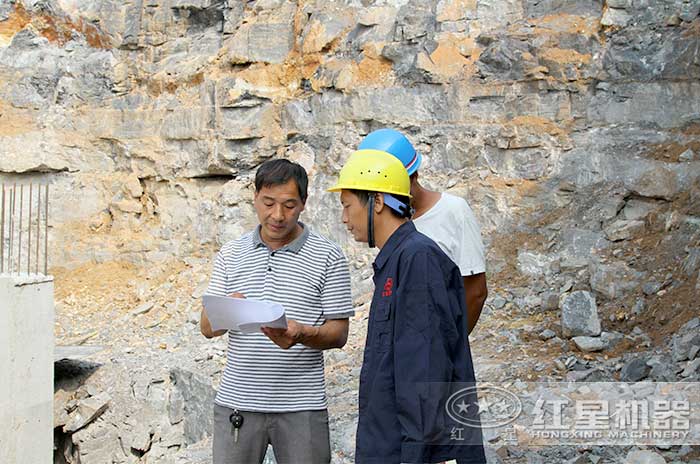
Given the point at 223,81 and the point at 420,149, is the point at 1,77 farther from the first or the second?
the point at 420,149

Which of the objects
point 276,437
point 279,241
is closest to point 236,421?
point 276,437

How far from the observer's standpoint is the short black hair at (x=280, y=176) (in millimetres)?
3723

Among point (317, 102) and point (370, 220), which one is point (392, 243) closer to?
point (370, 220)

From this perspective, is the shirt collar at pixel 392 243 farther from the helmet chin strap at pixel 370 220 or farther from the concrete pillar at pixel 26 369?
the concrete pillar at pixel 26 369

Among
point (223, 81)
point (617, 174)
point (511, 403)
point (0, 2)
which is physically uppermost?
point (0, 2)

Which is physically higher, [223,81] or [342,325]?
[223,81]

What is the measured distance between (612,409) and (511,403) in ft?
3.23

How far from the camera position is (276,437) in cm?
358

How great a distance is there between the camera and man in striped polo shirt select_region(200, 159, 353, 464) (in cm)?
356

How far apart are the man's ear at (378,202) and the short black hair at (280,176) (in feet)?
2.81

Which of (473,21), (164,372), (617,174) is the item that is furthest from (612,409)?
(473,21)

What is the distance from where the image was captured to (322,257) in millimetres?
3691

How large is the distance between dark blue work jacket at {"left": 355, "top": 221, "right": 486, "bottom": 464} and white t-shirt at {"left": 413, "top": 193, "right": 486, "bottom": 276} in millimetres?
993

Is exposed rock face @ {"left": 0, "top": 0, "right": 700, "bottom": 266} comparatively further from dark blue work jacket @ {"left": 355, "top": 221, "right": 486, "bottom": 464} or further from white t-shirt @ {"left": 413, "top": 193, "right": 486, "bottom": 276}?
dark blue work jacket @ {"left": 355, "top": 221, "right": 486, "bottom": 464}
